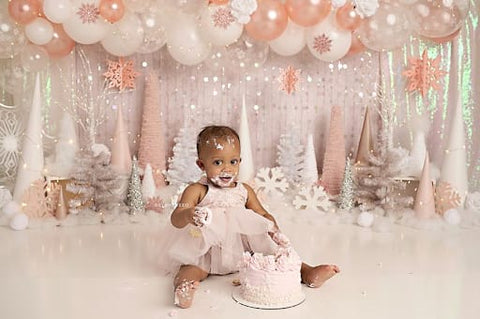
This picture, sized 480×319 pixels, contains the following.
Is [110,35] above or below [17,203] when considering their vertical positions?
above

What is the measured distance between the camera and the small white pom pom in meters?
3.72

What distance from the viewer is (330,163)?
169 inches

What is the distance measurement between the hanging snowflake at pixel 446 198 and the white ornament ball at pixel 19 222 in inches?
98.3

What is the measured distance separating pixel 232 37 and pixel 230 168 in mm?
1218

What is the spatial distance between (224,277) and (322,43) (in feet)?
5.54

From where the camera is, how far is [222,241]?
273 centimetres

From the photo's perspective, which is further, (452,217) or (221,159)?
(452,217)

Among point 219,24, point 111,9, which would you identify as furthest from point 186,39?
point 111,9

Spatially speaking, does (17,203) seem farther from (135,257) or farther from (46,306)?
(46,306)

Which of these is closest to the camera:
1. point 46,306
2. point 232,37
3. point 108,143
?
point 46,306

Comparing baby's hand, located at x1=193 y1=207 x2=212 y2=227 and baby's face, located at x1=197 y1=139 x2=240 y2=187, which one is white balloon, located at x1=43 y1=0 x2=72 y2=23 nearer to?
baby's face, located at x1=197 y1=139 x2=240 y2=187

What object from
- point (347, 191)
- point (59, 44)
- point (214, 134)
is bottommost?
point (347, 191)

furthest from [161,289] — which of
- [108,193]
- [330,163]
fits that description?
[330,163]

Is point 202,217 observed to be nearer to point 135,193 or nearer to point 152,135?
point 135,193
